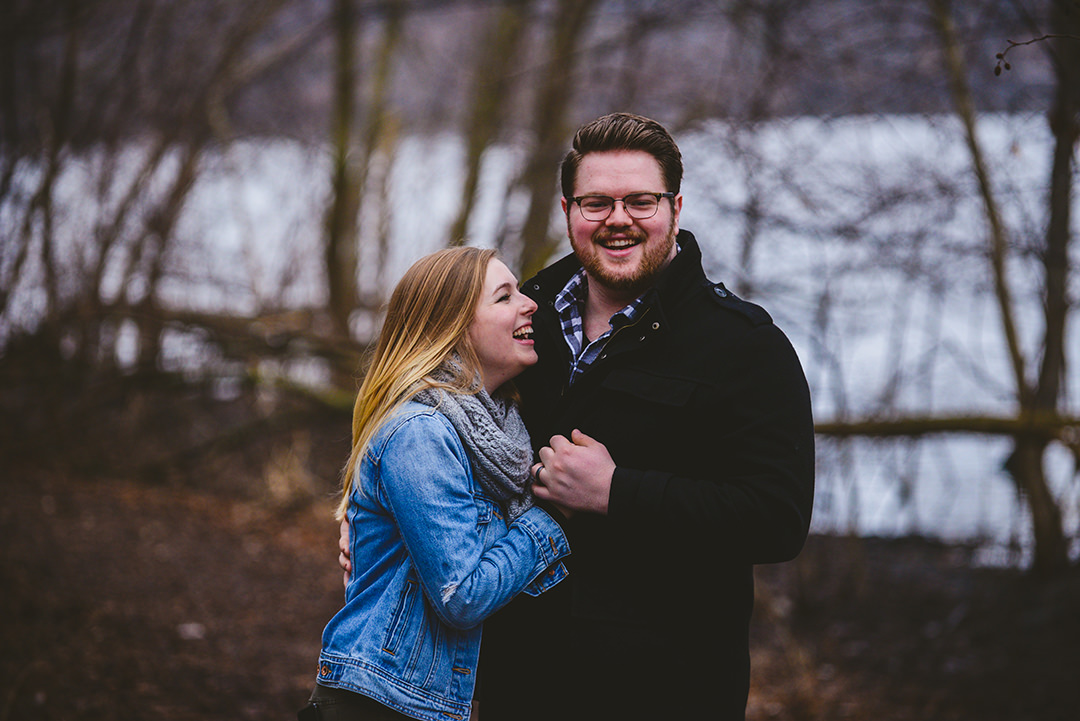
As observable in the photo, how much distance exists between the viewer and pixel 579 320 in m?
2.84

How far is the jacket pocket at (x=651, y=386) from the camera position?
2.45 meters

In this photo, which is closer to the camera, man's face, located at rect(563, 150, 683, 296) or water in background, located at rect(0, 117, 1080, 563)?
man's face, located at rect(563, 150, 683, 296)

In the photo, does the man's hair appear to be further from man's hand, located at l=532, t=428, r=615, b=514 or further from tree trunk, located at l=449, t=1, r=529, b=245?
tree trunk, located at l=449, t=1, r=529, b=245

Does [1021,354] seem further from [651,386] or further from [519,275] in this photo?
[651,386]

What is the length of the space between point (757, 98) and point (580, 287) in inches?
180

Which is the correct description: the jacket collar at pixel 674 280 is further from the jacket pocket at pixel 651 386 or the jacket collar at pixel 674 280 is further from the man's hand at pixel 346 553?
the man's hand at pixel 346 553

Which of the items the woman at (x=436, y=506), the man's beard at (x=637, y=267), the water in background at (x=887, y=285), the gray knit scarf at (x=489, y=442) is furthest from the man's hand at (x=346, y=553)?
the water in background at (x=887, y=285)

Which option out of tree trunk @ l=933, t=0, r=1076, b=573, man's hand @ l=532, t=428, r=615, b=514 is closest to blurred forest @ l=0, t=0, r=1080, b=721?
tree trunk @ l=933, t=0, r=1076, b=573

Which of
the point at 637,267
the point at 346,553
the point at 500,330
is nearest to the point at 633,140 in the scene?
the point at 637,267

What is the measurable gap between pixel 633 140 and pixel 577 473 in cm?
96

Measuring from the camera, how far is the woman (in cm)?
229

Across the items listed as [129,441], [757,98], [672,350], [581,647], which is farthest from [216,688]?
[757,98]

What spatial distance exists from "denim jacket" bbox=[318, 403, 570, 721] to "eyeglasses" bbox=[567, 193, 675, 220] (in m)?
0.75

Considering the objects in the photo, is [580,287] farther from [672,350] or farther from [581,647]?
[581,647]
